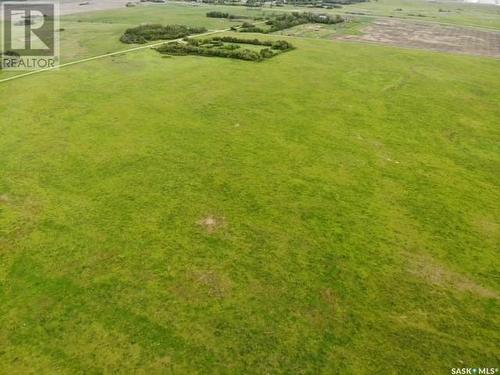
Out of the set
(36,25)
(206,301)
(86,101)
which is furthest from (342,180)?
(36,25)

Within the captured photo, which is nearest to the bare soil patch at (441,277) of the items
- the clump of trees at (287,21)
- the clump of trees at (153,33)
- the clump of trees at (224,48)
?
the clump of trees at (224,48)

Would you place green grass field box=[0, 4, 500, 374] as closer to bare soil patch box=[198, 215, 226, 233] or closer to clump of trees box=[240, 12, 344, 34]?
bare soil patch box=[198, 215, 226, 233]

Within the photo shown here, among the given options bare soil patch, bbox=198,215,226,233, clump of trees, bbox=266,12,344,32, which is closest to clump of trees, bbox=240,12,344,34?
clump of trees, bbox=266,12,344,32

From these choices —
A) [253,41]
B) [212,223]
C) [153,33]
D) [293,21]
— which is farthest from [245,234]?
[293,21]

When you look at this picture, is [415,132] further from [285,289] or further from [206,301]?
[206,301]

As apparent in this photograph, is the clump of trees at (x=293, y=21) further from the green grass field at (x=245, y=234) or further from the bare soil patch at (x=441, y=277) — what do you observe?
the bare soil patch at (x=441, y=277)

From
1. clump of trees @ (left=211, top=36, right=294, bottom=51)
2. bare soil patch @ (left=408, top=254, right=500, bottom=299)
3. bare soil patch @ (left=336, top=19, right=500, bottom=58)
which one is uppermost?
bare soil patch @ (left=336, top=19, right=500, bottom=58)

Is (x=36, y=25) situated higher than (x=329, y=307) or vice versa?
(x=36, y=25)
